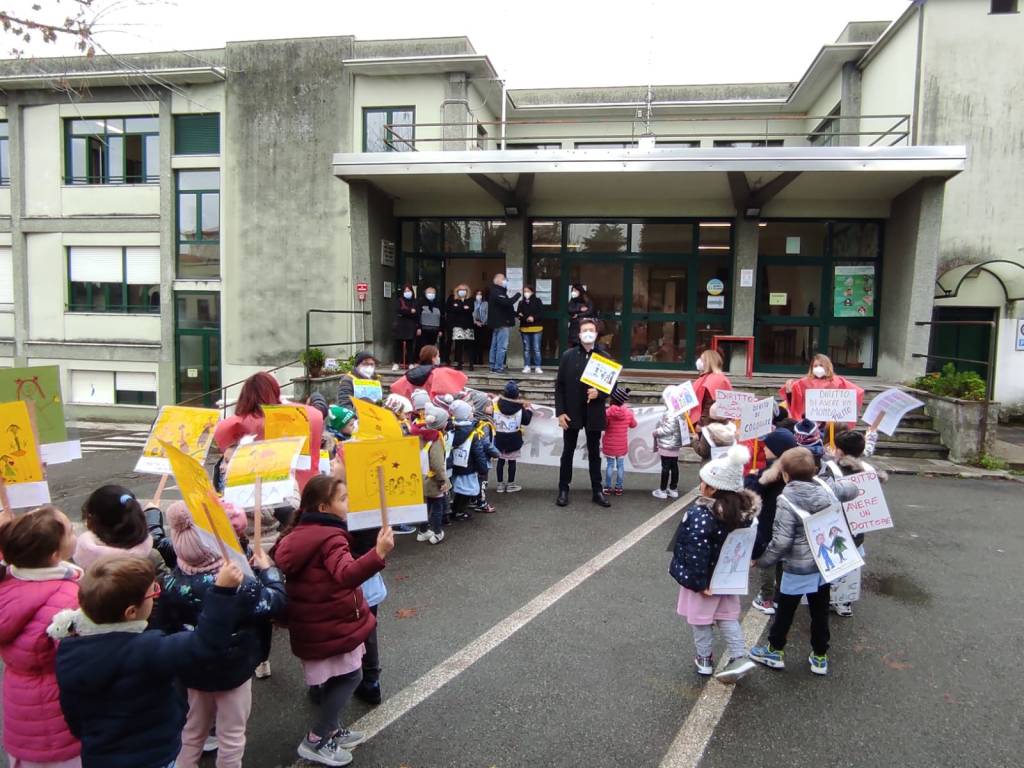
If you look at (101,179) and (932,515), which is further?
(101,179)

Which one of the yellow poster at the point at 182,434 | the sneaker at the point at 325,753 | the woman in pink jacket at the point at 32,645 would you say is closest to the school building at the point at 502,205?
the yellow poster at the point at 182,434

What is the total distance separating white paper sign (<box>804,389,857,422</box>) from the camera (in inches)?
249

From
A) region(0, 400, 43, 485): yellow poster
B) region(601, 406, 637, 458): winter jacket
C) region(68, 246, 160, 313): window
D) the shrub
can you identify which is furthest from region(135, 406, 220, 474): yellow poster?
region(68, 246, 160, 313): window

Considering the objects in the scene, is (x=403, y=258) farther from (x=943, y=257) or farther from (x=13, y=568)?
(x=13, y=568)

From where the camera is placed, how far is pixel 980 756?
3203 mm

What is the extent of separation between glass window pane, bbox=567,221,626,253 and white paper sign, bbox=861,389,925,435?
9.61 metres

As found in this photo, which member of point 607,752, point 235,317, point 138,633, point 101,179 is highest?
point 101,179

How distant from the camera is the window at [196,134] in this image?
60.7 feet

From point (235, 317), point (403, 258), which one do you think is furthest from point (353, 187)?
point (235, 317)

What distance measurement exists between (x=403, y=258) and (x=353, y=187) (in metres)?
2.67

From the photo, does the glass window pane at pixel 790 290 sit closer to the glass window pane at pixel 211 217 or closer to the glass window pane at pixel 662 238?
the glass window pane at pixel 662 238

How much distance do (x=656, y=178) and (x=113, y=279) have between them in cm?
1627

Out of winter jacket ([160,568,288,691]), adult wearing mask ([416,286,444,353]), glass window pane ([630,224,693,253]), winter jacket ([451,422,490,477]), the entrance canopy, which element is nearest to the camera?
winter jacket ([160,568,288,691])

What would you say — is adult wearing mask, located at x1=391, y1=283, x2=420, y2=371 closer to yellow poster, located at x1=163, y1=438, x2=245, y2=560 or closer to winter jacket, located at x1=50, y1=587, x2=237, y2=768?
yellow poster, located at x1=163, y1=438, x2=245, y2=560
